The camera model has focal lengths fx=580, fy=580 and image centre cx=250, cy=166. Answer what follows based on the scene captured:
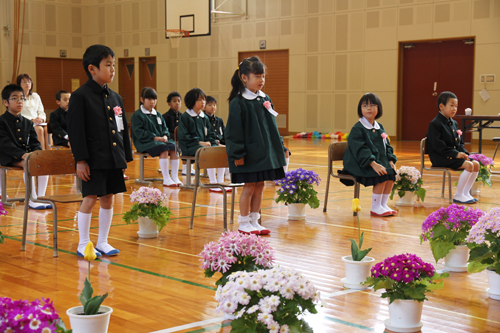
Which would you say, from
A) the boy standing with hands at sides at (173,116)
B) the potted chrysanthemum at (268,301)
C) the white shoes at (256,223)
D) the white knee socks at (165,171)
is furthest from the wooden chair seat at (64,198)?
the boy standing with hands at sides at (173,116)

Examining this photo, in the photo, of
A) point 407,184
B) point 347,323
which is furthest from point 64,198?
point 407,184

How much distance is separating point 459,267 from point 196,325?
6.18 feet

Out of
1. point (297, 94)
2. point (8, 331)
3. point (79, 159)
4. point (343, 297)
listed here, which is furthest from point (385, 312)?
point (297, 94)

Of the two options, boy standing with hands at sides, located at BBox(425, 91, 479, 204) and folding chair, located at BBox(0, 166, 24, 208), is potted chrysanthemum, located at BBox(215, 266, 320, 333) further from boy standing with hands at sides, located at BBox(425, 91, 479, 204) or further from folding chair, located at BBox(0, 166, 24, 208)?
boy standing with hands at sides, located at BBox(425, 91, 479, 204)

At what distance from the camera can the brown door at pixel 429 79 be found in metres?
15.4

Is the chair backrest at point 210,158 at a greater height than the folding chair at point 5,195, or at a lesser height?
greater

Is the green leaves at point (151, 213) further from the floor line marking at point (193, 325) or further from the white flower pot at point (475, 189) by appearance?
the white flower pot at point (475, 189)

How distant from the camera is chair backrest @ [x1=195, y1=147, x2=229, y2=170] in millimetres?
5153

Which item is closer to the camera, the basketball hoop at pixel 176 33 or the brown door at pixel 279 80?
the basketball hoop at pixel 176 33

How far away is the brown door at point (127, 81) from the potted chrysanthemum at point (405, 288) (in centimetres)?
2073

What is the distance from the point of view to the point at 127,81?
22734 millimetres

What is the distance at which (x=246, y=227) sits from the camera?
16.1 feet

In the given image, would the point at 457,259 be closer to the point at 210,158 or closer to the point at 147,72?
the point at 210,158

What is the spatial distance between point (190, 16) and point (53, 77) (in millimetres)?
7176
